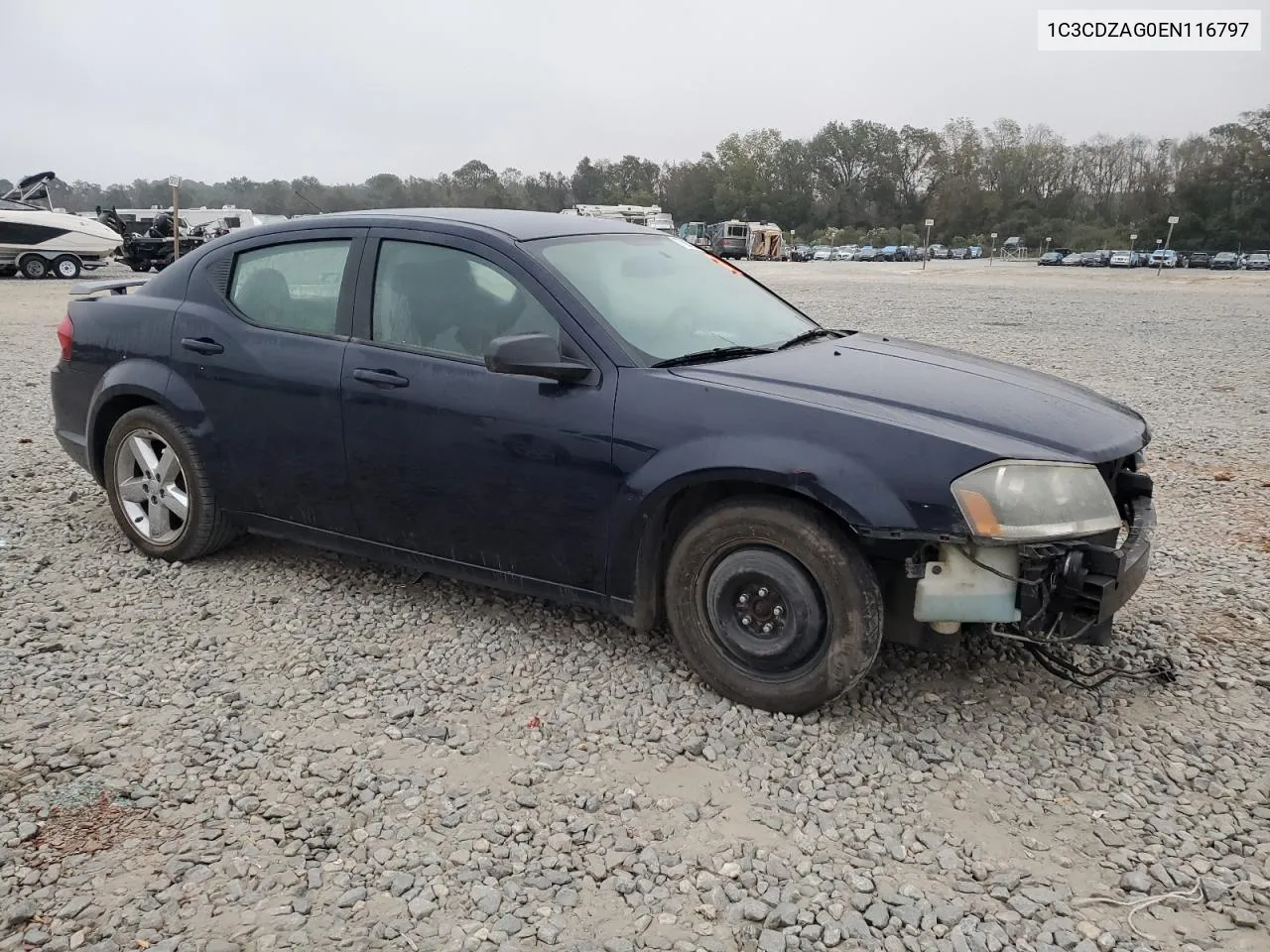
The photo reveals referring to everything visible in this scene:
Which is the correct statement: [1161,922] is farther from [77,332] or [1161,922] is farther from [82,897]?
[77,332]

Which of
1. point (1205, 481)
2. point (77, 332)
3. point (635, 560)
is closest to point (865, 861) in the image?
point (635, 560)

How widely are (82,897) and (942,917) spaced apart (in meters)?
2.12

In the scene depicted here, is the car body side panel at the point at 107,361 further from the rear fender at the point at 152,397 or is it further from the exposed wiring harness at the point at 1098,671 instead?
the exposed wiring harness at the point at 1098,671

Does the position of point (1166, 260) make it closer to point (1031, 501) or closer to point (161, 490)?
point (1031, 501)


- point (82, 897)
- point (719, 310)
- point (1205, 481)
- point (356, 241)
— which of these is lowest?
point (82, 897)

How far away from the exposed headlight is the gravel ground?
0.74 metres

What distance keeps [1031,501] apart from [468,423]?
6.36 ft

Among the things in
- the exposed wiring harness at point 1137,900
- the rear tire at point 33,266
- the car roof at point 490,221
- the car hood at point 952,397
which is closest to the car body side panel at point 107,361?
the car roof at point 490,221

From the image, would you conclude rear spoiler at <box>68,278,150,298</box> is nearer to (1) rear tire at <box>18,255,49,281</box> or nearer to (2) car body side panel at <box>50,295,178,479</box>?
(2) car body side panel at <box>50,295,178,479</box>

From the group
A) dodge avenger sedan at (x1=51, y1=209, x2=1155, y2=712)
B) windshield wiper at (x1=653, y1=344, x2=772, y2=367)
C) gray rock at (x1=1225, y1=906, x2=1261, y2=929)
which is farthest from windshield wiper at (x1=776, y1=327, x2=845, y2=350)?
gray rock at (x1=1225, y1=906, x2=1261, y2=929)

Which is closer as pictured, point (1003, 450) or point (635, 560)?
point (1003, 450)

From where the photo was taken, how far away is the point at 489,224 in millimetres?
3854

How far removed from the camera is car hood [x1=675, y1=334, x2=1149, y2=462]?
2996 millimetres

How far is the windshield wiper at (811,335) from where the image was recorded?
3.87 meters
